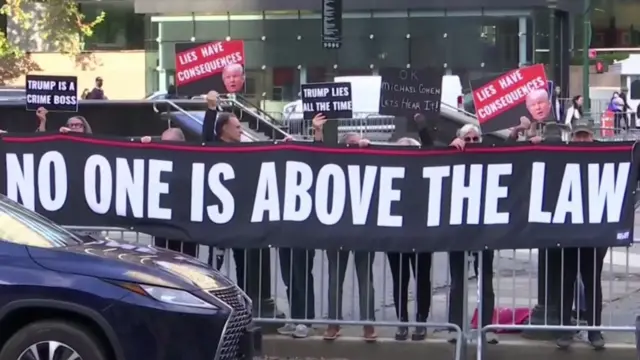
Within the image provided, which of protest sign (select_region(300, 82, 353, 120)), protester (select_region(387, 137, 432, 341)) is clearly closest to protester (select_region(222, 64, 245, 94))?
protest sign (select_region(300, 82, 353, 120))

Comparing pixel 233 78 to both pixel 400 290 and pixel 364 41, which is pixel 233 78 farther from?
pixel 364 41

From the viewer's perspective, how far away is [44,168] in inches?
338

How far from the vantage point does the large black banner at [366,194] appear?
818 centimetres

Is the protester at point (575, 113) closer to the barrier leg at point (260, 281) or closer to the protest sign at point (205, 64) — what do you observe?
the protest sign at point (205, 64)

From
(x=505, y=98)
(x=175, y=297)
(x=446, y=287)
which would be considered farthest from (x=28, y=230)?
(x=505, y=98)

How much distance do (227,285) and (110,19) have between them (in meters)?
35.4

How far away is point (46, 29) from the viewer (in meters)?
39.3

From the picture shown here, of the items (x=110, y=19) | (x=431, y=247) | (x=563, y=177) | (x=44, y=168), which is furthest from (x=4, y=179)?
(x=110, y=19)

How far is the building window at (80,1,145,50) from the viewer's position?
133ft

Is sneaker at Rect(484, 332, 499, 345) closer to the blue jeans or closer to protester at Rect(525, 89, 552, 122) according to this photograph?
the blue jeans

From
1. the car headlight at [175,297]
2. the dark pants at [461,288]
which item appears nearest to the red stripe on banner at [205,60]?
the dark pants at [461,288]

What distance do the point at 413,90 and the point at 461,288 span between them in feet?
5.94

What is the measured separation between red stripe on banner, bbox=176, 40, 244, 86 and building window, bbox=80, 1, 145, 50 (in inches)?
1111

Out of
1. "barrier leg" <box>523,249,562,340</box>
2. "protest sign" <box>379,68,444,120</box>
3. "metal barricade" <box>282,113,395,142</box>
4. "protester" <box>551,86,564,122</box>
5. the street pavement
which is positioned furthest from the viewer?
"metal barricade" <box>282,113,395,142</box>
